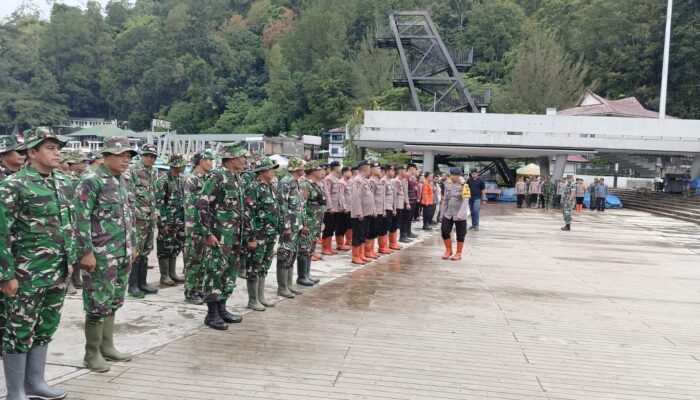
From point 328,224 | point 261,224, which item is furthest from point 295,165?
point 328,224

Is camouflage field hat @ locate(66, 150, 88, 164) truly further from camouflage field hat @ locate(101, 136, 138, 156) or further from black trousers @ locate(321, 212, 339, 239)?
black trousers @ locate(321, 212, 339, 239)

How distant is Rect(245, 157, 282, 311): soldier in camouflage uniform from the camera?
558 centimetres

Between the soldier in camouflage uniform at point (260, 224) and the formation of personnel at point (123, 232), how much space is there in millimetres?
11

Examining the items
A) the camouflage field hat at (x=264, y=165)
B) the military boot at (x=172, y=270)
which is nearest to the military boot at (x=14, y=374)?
the camouflage field hat at (x=264, y=165)

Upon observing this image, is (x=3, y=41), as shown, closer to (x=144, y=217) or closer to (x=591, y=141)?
(x=591, y=141)

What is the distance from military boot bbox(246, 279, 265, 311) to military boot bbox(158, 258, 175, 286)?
1.69 metres

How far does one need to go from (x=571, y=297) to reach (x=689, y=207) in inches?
725

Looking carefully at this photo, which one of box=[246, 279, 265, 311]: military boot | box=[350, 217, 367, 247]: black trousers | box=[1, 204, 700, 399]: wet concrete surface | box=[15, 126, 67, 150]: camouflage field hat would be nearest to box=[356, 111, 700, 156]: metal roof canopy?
box=[350, 217, 367, 247]: black trousers

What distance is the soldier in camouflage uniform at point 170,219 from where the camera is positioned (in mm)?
6859

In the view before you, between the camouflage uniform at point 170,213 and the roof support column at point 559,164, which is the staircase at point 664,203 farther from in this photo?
the camouflage uniform at point 170,213

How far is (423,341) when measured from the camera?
4.89 meters

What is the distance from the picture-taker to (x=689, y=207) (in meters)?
21.8

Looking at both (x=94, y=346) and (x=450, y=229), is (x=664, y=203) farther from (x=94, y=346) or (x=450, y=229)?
(x=94, y=346)

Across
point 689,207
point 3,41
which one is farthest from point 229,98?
point 689,207
